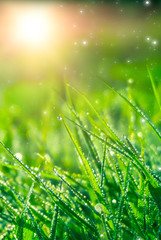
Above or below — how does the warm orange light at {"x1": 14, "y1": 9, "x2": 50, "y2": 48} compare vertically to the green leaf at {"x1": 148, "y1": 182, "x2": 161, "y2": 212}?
above

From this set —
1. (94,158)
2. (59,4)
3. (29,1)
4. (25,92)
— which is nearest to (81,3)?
(59,4)

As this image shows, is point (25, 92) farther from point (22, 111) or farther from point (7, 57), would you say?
point (7, 57)

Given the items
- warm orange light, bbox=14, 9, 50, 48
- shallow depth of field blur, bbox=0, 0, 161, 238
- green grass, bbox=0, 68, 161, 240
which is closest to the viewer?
green grass, bbox=0, 68, 161, 240

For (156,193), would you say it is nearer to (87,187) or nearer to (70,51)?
(87,187)

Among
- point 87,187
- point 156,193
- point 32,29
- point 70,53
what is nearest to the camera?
point 156,193

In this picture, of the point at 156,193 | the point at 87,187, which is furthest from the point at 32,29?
the point at 156,193

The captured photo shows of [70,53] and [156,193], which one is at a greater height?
[70,53]

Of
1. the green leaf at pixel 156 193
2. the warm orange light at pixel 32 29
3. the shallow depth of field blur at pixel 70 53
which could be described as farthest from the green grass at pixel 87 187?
the warm orange light at pixel 32 29

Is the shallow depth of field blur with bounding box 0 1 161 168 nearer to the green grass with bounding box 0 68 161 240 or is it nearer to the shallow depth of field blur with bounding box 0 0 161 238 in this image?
the shallow depth of field blur with bounding box 0 0 161 238

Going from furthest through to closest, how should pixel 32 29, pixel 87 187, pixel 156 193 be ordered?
1. pixel 32 29
2. pixel 87 187
3. pixel 156 193

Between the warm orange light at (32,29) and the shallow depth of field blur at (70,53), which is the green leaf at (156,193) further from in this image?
the warm orange light at (32,29)

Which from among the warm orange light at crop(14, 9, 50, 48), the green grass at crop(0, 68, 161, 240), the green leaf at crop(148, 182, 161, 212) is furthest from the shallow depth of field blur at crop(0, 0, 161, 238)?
the green leaf at crop(148, 182, 161, 212)
